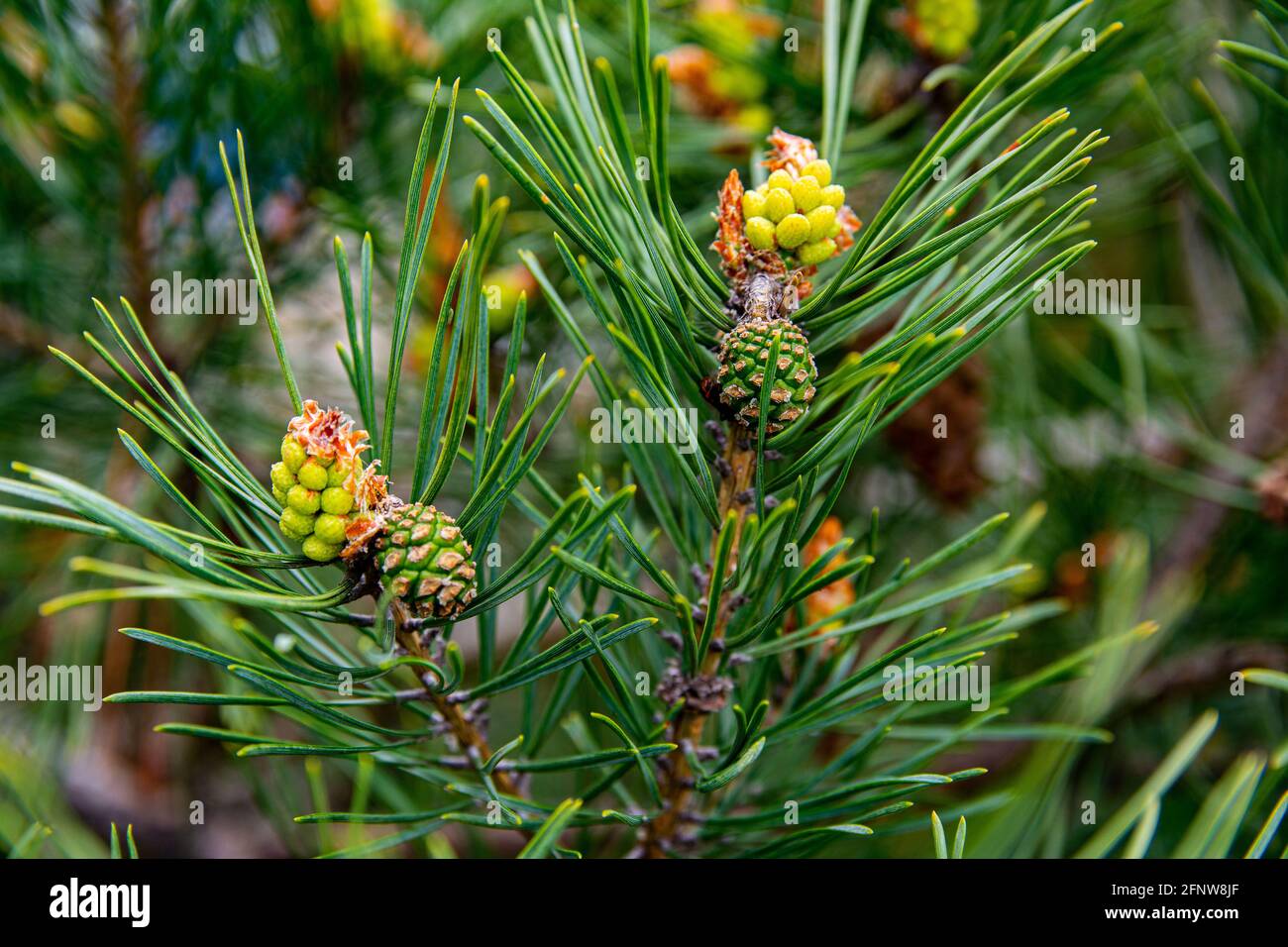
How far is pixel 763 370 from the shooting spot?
0.27 meters

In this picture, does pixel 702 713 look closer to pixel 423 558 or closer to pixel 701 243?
pixel 423 558

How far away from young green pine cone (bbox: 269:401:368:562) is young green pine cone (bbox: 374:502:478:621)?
0.05 feet

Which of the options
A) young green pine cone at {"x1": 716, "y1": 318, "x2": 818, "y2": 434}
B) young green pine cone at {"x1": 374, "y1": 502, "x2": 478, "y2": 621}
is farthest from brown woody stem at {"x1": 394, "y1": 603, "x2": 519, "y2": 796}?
young green pine cone at {"x1": 716, "y1": 318, "x2": 818, "y2": 434}

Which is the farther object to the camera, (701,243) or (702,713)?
(701,243)

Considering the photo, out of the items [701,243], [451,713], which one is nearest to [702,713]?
[451,713]

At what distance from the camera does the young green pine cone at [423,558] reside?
27 centimetres

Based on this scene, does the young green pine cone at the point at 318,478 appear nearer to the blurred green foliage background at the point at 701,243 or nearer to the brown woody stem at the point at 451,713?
the brown woody stem at the point at 451,713

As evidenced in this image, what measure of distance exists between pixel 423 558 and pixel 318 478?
37mm

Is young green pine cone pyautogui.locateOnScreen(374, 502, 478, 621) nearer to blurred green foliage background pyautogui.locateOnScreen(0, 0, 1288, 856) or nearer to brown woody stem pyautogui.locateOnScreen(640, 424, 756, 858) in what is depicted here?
brown woody stem pyautogui.locateOnScreen(640, 424, 756, 858)

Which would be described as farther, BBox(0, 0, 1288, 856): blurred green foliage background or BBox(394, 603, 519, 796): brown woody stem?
BBox(0, 0, 1288, 856): blurred green foliage background

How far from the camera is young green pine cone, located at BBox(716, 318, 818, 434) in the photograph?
0.90 ft

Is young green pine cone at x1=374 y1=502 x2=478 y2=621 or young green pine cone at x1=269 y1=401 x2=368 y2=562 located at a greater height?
young green pine cone at x1=269 y1=401 x2=368 y2=562
